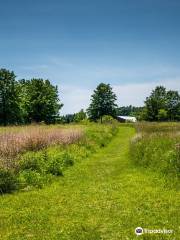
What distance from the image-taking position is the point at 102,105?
271 ft

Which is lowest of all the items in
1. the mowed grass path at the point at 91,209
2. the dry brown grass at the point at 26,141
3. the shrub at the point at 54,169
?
the mowed grass path at the point at 91,209

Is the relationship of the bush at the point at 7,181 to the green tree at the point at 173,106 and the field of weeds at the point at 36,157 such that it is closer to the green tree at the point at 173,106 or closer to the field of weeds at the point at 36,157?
the field of weeds at the point at 36,157

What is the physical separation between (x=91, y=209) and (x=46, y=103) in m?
55.9

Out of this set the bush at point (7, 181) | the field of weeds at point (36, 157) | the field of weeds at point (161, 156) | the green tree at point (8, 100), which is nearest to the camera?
the bush at point (7, 181)

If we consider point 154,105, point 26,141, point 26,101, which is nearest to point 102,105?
point 154,105

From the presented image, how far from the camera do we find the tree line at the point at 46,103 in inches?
2164

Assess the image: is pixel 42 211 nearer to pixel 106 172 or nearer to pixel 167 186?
pixel 167 186

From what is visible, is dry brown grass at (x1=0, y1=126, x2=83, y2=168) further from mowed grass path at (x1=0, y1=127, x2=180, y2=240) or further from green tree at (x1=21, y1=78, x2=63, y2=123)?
green tree at (x1=21, y1=78, x2=63, y2=123)

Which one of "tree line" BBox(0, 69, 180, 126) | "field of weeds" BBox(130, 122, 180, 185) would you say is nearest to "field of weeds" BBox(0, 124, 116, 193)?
"field of weeds" BBox(130, 122, 180, 185)

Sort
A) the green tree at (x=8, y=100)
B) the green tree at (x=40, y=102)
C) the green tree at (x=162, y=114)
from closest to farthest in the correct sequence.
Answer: the green tree at (x=8, y=100) < the green tree at (x=40, y=102) < the green tree at (x=162, y=114)

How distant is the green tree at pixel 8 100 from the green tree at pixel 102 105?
29.0 meters

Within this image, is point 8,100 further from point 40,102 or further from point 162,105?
point 162,105

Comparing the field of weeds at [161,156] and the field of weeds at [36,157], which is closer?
the field of weeds at [36,157]

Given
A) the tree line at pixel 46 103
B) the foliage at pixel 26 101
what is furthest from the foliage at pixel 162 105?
the foliage at pixel 26 101
